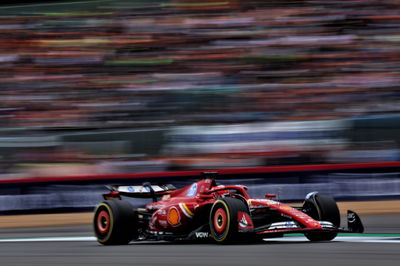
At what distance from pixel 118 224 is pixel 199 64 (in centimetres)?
872

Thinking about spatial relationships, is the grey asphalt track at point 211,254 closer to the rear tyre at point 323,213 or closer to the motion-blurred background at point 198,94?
the rear tyre at point 323,213

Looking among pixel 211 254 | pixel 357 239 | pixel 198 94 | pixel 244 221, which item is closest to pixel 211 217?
pixel 244 221

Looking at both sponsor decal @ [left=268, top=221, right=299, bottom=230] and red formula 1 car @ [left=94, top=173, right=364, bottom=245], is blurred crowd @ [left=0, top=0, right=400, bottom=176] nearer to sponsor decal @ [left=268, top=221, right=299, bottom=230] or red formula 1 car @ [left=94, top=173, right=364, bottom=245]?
red formula 1 car @ [left=94, top=173, right=364, bottom=245]

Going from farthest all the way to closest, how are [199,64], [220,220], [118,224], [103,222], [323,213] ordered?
[199,64] → [103,222] → [118,224] → [323,213] → [220,220]

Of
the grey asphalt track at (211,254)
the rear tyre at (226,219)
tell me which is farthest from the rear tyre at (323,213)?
the rear tyre at (226,219)

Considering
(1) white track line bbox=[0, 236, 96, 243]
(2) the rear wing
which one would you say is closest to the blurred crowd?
(1) white track line bbox=[0, 236, 96, 243]

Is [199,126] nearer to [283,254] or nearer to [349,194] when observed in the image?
[349,194]

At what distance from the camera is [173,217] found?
8312 millimetres

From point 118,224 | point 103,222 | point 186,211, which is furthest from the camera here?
point 103,222

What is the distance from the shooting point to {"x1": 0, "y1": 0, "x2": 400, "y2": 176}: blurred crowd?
50.9 feet

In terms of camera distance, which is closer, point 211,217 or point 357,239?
point 211,217

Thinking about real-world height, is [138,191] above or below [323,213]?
above

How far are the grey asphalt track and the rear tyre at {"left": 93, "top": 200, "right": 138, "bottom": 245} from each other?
24 centimetres

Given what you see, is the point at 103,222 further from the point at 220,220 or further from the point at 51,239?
the point at 220,220
